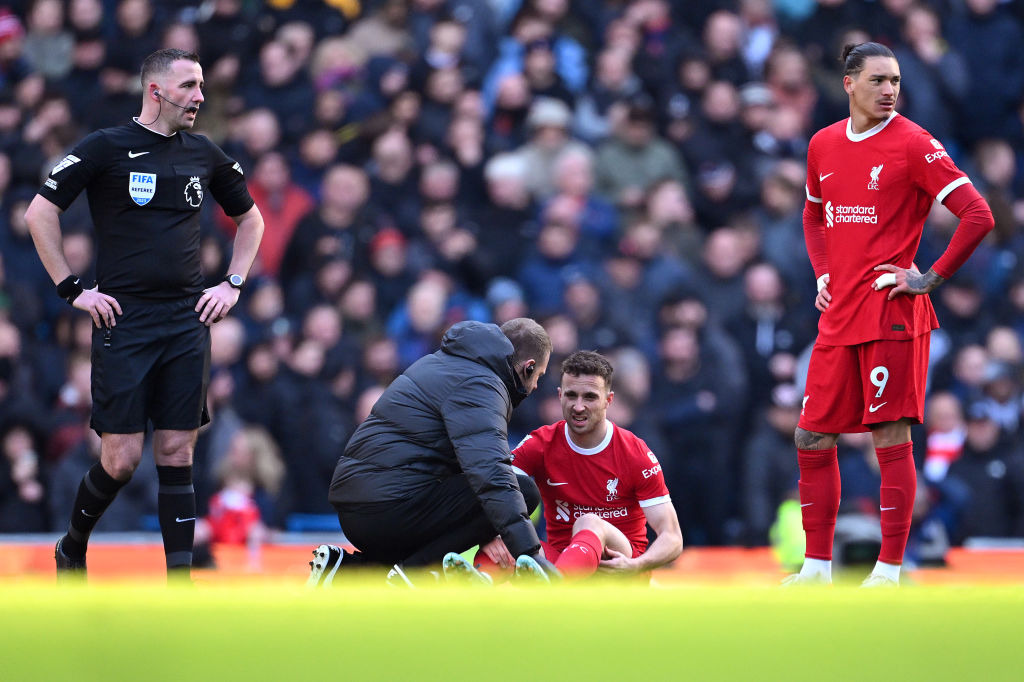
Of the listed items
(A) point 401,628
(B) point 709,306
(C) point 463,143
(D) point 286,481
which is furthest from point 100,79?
(A) point 401,628

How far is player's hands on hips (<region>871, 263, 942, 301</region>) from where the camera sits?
5.14m

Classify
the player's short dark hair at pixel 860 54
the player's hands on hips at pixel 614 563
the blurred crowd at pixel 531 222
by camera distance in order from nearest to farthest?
the player's short dark hair at pixel 860 54 < the player's hands on hips at pixel 614 563 < the blurred crowd at pixel 531 222

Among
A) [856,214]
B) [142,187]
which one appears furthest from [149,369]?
[856,214]

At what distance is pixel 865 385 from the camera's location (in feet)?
17.3

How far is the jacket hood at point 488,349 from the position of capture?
17.7ft

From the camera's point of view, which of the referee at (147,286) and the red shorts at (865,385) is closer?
the red shorts at (865,385)

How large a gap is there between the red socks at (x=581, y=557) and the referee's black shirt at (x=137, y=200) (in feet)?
6.23

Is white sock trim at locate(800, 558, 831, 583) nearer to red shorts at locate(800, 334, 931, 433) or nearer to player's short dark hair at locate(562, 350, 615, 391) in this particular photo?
red shorts at locate(800, 334, 931, 433)

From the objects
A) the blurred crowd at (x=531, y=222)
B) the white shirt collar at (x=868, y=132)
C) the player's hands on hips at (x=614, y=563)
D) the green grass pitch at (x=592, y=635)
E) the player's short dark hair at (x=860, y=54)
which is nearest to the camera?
the green grass pitch at (x=592, y=635)

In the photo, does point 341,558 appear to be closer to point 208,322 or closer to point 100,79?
point 208,322

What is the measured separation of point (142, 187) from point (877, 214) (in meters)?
2.93

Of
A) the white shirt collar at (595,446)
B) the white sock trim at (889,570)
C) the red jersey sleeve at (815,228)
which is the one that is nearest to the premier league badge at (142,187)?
the white shirt collar at (595,446)

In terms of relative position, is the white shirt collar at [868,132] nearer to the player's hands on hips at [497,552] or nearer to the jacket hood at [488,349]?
the jacket hood at [488,349]

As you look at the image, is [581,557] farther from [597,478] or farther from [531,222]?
[531,222]
